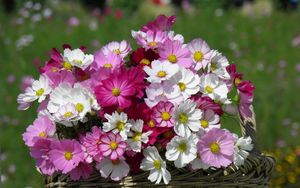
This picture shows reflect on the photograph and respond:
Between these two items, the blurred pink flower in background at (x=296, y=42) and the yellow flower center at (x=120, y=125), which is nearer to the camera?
the yellow flower center at (x=120, y=125)

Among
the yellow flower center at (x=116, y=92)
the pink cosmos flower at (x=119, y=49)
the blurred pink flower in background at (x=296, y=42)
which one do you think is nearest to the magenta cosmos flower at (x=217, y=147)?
the yellow flower center at (x=116, y=92)

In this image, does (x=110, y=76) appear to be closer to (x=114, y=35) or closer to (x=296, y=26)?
(x=114, y=35)

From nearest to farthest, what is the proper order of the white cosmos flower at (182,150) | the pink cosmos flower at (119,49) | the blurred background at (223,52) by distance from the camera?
the white cosmos flower at (182,150) → the pink cosmos flower at (119,49) → the blurred background at (223,52)

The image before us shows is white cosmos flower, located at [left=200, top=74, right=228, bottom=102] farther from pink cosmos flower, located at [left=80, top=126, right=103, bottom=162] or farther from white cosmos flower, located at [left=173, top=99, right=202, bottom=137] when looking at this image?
pink cosmos flower, located at [left=80, top=126, right=103, bottom=162]

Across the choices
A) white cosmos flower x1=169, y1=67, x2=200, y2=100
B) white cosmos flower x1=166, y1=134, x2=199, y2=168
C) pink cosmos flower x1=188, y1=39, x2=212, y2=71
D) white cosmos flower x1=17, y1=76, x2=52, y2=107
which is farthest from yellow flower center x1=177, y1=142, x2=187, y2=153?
white cosmos flower x1=17, y1=76, x2=52, y2=107

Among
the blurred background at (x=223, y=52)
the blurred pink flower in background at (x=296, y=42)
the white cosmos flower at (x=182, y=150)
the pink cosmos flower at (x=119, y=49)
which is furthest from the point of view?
the blurred pink flower in background at (x=296, y=42)

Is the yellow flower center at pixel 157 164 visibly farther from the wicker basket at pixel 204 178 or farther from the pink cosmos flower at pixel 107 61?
the pink cosmos flower at pixel 107 61

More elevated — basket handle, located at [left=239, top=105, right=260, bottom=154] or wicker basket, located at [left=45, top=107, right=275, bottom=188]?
basket handle, located at [left=239, top=105, right=260, bottom=154]

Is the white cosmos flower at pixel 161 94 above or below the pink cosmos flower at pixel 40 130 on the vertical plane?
above
